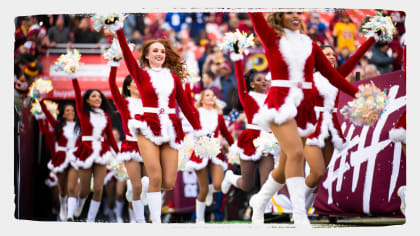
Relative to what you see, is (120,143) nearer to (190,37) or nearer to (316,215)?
(190,37)

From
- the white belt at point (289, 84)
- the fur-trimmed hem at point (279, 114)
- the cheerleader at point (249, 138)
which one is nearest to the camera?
the fur-trimmed hem at point (279, 114)

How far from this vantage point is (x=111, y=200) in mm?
7430

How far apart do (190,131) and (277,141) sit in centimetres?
94

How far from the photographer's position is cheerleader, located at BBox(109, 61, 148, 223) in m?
7.27

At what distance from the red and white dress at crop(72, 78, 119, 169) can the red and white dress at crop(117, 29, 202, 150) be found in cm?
38

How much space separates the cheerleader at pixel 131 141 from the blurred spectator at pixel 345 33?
2.03 metres

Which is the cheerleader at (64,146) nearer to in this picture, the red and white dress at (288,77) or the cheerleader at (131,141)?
the cheerleader at (131,141)

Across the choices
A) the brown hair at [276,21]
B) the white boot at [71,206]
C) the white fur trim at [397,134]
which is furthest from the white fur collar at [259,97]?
the white boot at [71,206]

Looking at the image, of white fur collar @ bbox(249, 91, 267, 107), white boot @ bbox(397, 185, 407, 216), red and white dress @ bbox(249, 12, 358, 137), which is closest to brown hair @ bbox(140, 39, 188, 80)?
white fur collar @ bbox(249, 91, 267, 107)

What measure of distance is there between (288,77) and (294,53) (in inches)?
9.0

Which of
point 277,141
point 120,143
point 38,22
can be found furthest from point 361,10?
point 38,22

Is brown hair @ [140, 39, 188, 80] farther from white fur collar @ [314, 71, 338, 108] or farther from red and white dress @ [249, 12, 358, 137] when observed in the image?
white fur collar @ [314, 71, 338, 108]

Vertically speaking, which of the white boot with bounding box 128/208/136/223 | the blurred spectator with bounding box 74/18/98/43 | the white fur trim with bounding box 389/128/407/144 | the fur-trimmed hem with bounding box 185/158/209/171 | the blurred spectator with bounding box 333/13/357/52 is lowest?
the white boot with bounding box 128/208/136/223

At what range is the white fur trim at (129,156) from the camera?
725cm
